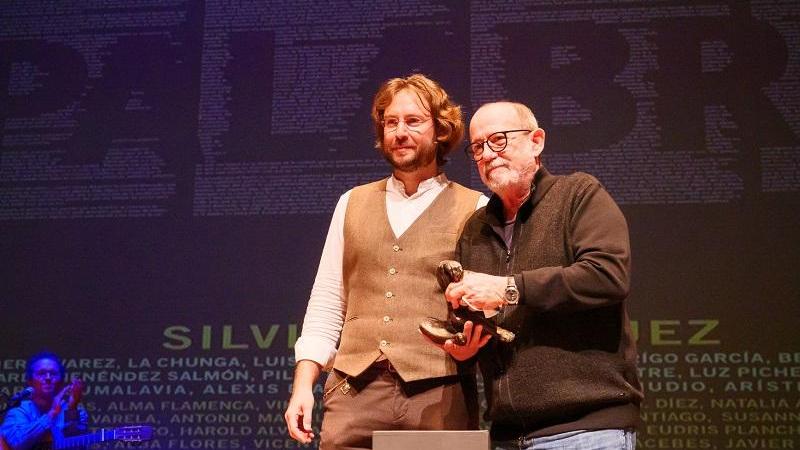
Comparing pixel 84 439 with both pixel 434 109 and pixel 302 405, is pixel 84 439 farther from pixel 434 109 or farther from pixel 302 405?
pixel 434 109

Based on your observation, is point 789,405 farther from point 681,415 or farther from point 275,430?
point 275,430

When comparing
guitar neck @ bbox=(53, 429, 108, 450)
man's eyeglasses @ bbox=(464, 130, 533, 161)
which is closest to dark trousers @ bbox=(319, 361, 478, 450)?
man's eyeglasses @ bbox=(464, 130, 533, 161)

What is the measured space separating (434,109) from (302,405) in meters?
0.77

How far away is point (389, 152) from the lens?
2182mm

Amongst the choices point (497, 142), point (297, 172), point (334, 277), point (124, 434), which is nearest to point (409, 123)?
point (497, 142)

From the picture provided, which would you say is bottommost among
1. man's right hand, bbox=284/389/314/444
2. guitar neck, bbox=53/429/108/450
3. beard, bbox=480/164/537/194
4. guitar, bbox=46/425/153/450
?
guitar neck, bbox=53/429/108/450

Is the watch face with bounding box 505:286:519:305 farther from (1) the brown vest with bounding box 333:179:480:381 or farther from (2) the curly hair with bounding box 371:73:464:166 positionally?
(2) the curly hair with bounding box 371:73:464:166

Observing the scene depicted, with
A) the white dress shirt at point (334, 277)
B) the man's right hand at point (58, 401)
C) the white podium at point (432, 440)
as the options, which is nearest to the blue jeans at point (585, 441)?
the white podium at point (432, 440)

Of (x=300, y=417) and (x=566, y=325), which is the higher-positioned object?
(x=566, y=325)

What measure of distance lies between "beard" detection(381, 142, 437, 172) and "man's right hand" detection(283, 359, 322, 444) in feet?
1.70

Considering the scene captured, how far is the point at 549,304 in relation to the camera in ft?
5.44

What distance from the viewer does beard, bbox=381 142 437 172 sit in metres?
2.16

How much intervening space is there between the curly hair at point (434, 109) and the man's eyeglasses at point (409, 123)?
0.13ft

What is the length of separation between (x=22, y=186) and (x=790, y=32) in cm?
376
